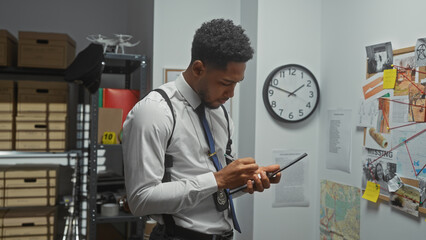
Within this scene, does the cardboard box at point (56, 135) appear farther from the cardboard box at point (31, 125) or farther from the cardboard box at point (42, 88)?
the cardboard box at point (42, 88)

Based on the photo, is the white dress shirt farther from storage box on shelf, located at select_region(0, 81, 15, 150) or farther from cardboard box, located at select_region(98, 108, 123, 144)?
storage box on shelf, located at select_region(0, 81, 15, 150)

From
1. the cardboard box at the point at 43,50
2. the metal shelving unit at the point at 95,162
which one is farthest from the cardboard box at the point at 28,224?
the cardboard box at the point at 43,50

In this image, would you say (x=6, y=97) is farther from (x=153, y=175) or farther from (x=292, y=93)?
(x=153, y=175)

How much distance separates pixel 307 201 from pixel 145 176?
1717mm

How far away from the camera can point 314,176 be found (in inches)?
104

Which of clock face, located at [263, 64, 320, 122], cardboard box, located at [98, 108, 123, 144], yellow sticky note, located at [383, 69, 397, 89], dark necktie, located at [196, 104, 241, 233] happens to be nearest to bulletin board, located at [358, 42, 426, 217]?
yellow sticky note, located at [383, 69, 397, 89]

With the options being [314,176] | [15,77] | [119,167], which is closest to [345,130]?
[314,176]

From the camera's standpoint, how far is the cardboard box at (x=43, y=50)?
2.81 meters

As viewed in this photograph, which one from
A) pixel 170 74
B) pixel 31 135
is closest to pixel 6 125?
pixel 31 135

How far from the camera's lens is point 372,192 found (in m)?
2.11

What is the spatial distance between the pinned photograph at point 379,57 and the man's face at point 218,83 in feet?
3.44

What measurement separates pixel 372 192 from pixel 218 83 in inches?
48.7

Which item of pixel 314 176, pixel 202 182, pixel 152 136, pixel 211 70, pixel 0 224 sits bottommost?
pixel 0 224

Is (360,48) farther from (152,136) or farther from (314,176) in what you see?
(152,136)
